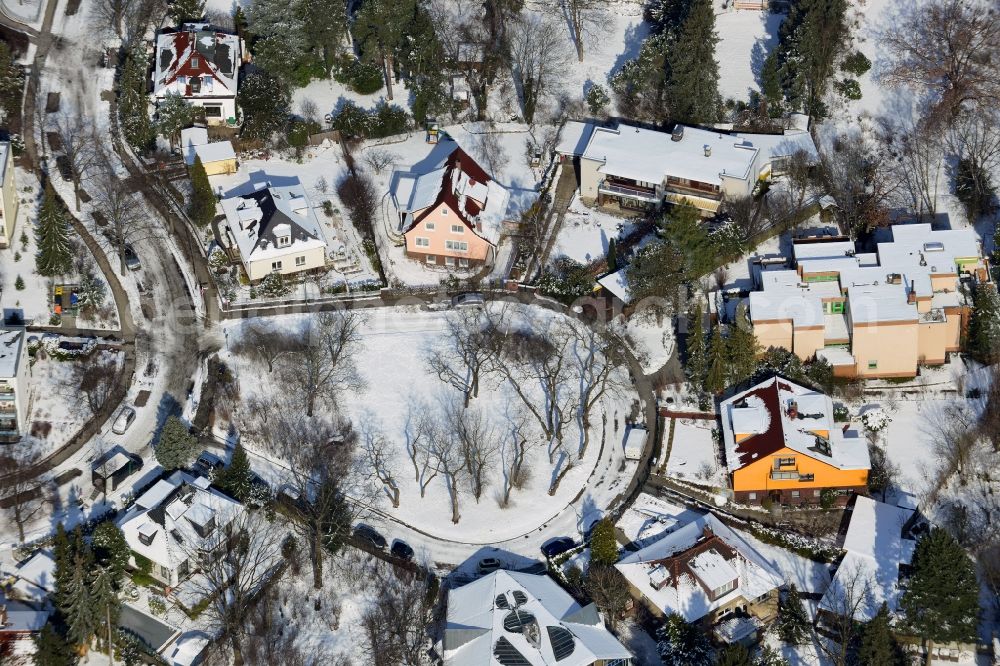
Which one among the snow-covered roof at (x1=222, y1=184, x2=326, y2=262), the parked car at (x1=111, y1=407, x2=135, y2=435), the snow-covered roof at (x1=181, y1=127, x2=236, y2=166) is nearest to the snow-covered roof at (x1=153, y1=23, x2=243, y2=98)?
the snow-covered roof at (x1=181, y1=127, x2=236, y2=166)

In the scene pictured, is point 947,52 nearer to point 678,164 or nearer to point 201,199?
point 678,164

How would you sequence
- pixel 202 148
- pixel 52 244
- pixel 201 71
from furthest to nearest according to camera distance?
1. pixel 201 71
2. pixel 202 148
3. pixel 52 244

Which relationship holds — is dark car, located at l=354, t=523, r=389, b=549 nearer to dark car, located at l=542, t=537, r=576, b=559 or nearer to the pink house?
dark car, located at l=542, t=537, r=576, b=559

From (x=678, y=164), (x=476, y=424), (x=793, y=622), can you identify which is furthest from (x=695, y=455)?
(x=678, y=164)

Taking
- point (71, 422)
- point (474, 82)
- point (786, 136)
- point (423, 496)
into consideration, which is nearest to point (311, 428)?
point (423, 496)

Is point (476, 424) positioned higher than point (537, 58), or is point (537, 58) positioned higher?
point (537, 58)

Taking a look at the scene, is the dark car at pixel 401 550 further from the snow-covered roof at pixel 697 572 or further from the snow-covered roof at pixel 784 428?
the snow-covered roof at pixel 784 428

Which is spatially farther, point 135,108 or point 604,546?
point 135,108

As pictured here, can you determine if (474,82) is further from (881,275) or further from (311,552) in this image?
(311,552)
